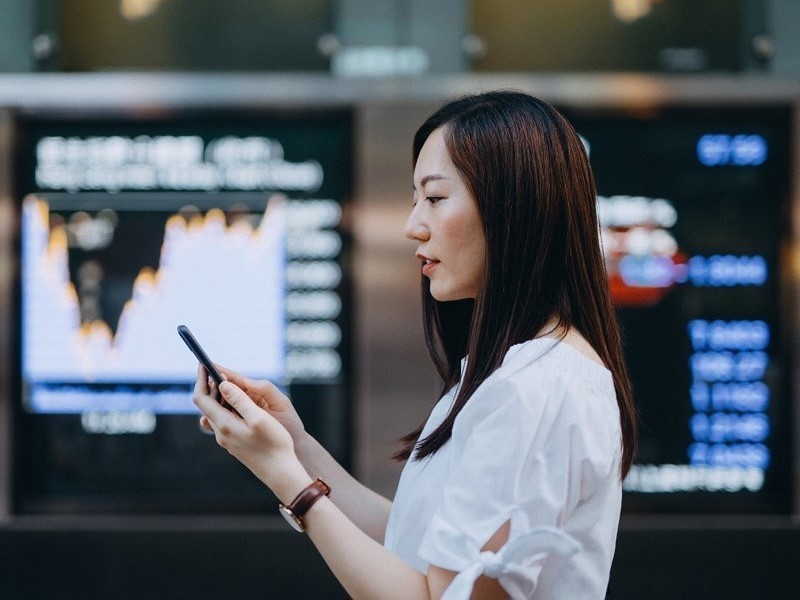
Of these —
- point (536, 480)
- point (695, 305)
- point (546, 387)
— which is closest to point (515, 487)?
point (536, 480)

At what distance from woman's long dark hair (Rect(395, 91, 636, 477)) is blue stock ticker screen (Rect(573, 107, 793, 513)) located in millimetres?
3286

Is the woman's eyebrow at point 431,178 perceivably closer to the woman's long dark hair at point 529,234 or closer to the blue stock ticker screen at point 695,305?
the woman's long dark hair at point 529,234

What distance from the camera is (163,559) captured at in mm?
4656

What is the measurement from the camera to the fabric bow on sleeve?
134 cm

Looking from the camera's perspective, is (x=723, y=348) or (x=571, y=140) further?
(x=723, y=348)

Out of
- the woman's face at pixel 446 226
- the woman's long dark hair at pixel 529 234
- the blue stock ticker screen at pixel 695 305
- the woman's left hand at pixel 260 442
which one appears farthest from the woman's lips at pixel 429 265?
the blue stock ticker screen at pixel 695 305

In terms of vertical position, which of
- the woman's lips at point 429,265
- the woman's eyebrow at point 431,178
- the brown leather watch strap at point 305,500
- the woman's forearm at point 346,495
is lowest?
the woman's forearm at point 346,495

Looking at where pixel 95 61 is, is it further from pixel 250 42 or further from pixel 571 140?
pixel 571 140

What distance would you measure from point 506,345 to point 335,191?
3.37 meters

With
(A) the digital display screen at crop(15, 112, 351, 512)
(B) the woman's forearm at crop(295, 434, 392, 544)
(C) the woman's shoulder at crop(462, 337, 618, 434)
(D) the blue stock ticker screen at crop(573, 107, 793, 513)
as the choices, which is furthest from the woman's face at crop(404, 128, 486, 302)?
(D) the blue stock ticker screen at crop(573, 107, 793, 513)

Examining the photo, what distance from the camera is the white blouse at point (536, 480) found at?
1.37 m

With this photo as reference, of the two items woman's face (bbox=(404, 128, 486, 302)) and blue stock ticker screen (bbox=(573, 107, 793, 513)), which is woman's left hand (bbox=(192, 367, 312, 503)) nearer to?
woman's face (bbox=(404, 128, 486, 302))

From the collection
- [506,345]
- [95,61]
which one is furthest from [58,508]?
[506,345]

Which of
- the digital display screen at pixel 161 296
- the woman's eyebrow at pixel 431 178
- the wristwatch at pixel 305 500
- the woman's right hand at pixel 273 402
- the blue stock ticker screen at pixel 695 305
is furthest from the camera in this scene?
the blue stock ticker screen at pixel 695 305
